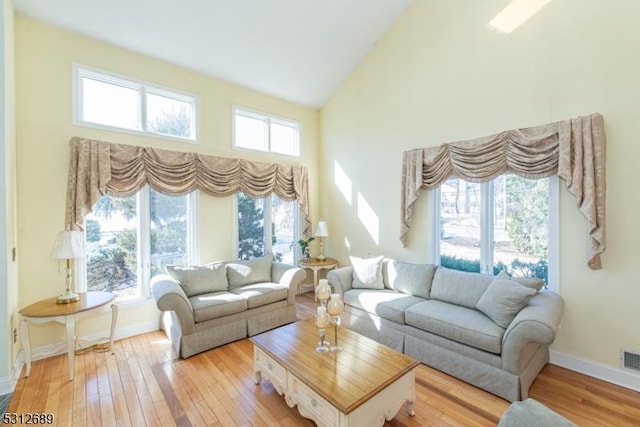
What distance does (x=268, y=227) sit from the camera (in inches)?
188

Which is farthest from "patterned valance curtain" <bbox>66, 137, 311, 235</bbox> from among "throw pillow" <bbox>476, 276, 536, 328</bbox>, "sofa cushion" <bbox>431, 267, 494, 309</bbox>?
"throw pillow" <bbox>476, 276, 536, 328</bbox>

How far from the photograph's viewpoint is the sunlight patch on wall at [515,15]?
9.57ft

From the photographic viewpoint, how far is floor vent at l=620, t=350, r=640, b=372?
2.43 meters

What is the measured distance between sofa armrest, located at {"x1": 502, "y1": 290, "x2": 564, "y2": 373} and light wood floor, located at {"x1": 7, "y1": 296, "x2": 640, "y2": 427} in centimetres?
35

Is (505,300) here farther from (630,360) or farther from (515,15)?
(515,15)

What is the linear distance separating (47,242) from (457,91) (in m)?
4.95

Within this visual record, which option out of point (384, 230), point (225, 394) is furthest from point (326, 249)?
point (225, 394)

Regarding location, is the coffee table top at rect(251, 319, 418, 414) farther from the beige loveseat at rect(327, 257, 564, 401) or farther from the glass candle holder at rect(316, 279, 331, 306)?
the beige loveseat at rect(327, 257, 564, 401)

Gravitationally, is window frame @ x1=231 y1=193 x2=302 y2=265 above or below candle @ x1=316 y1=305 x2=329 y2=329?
above

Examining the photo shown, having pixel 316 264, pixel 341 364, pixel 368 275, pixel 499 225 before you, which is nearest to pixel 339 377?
pixel 341 364

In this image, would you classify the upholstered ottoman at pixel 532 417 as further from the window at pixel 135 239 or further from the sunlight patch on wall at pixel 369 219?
the window at pixel 135 239

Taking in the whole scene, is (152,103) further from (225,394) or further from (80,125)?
(225,394)

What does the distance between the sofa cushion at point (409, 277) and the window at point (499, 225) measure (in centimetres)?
46

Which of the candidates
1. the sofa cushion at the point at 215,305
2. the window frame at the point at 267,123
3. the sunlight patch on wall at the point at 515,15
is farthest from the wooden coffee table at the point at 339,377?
the sunlight patch on wall at the point at 515,15
